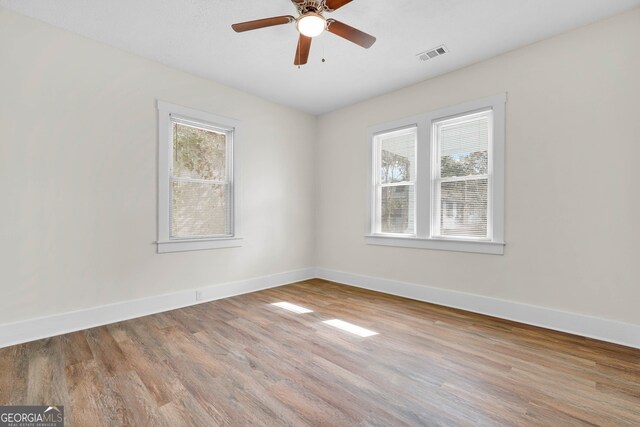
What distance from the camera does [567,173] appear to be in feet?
9.25

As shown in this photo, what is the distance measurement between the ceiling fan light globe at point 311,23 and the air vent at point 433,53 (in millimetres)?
1498

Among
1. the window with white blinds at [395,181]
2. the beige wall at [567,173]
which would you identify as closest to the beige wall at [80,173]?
the window with white blinds at [395,181]

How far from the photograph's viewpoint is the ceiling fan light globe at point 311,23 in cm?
212

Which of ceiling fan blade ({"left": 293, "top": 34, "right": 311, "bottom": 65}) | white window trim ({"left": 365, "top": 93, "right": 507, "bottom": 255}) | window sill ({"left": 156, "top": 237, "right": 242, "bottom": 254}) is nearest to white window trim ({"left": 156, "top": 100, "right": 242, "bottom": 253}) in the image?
window sill ({"left": 156, "top": 237, "right": 242, "bottom": 254})

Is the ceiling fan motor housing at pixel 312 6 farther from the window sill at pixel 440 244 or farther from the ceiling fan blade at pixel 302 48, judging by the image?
the window sill at pixel 440 244

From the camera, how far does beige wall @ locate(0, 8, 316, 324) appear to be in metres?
2.54

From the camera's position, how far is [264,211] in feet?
14.8

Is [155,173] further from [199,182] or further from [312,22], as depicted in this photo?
[312,22]

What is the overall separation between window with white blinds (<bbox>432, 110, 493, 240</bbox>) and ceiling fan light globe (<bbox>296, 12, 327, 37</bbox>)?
2186 mm

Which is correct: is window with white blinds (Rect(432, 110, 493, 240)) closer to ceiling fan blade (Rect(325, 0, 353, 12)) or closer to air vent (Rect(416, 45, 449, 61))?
air vent (Rect(416, 45, 449, 61))

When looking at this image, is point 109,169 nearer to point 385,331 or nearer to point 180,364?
point 180,364

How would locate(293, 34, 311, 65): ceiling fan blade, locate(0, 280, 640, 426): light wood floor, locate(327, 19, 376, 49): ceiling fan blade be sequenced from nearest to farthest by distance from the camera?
locate(0, 280, 640, 426): light wood floor
locate(327, 19, 376, 49): ceiling fan blade
locate(293, 34, 311, 65): ceiling fan blade

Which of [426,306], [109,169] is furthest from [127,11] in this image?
[426,306]

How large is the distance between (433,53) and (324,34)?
125cm
